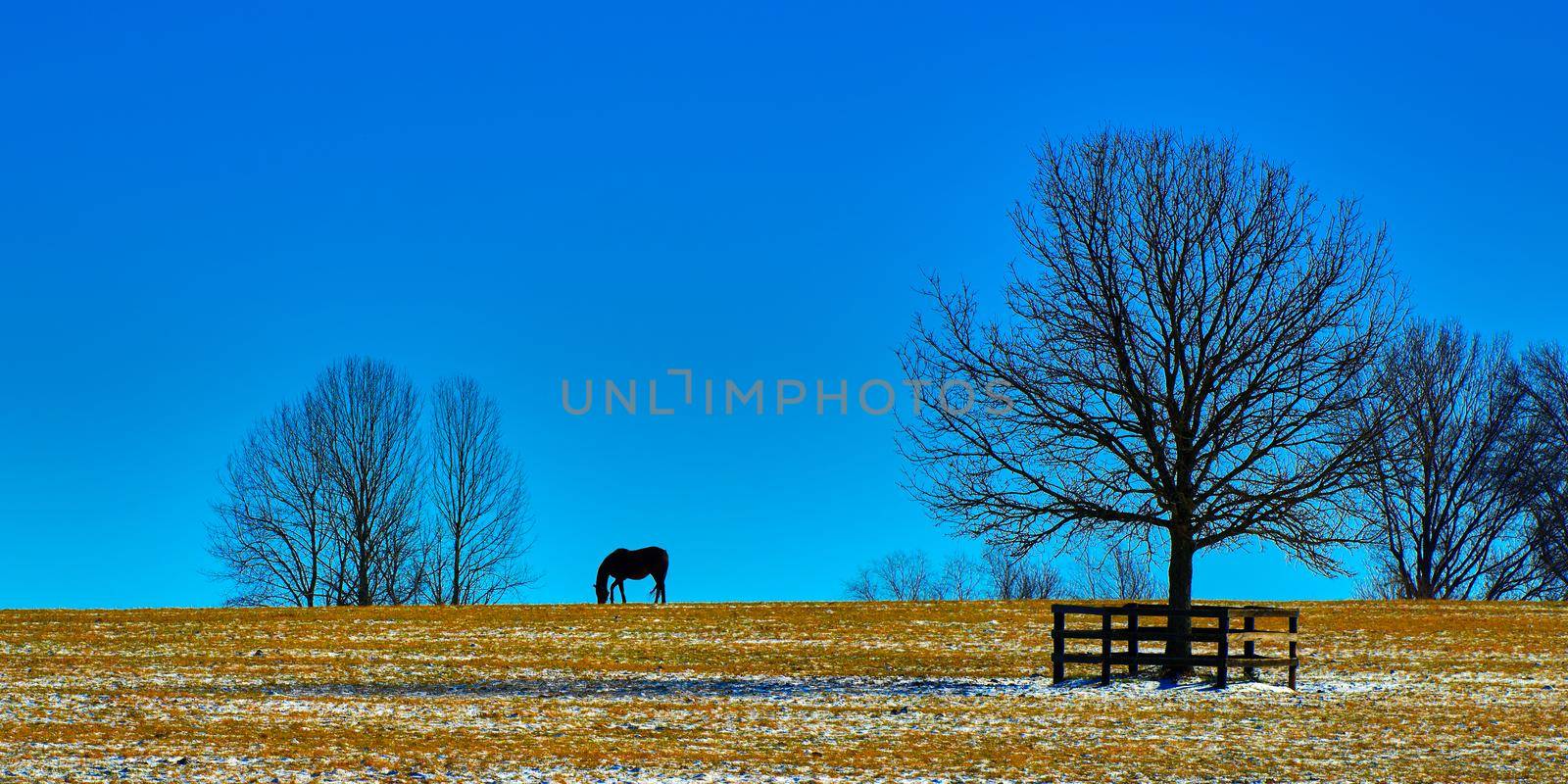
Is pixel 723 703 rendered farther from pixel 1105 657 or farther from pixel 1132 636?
pixel 1132 636

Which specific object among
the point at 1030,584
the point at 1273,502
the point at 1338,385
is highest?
the point at 1338,385

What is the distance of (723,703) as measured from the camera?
21234mm

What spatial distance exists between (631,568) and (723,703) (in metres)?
22.1

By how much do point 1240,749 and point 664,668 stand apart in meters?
12.5

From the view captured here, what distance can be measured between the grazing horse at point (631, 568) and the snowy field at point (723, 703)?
18.8 ft

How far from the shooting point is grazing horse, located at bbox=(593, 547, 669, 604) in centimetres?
4269

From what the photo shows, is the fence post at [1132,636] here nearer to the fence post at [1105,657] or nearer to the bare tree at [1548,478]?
the fence post at [1105,657]

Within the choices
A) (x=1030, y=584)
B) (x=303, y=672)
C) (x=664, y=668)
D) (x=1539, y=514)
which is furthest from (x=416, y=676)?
(x=1030, y=584)

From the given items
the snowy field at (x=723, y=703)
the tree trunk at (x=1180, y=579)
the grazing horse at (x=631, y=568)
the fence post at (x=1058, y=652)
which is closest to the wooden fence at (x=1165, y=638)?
the fence post at (x=1058, y=652)

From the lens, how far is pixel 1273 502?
82.0 ft

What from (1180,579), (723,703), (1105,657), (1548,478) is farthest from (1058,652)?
(1548,478)

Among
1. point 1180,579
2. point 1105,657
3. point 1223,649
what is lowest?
point 1105,657

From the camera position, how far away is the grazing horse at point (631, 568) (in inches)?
1681

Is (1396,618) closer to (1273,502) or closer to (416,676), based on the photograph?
(1273,502)
